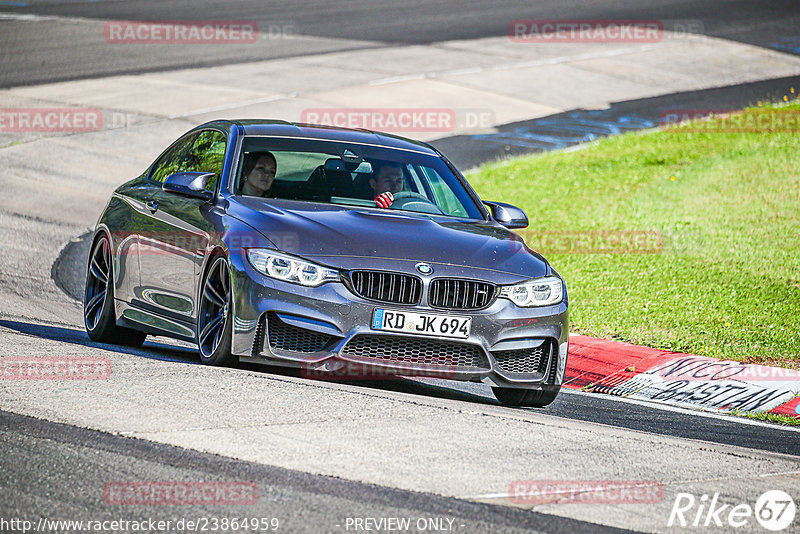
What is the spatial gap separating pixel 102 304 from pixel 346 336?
288cm

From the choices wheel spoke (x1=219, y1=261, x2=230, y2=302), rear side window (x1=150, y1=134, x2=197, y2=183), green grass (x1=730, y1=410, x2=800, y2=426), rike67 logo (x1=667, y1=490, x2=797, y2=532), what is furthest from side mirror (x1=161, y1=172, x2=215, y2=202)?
green grass (x1=730, y1=410, x2=800, y2=426)

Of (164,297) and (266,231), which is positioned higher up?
(266,231)

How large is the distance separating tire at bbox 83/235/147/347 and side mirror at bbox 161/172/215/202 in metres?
1.32

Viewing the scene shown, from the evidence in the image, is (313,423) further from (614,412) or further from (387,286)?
(614,412)

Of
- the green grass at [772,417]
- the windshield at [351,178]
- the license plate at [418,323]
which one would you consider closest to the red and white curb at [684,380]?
the green grass at [772,417]

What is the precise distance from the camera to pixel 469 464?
5.61 m

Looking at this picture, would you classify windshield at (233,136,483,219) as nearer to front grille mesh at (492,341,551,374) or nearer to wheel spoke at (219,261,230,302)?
wheel spoke at (219,261,230,302)

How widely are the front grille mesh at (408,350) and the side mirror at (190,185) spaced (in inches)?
64.5

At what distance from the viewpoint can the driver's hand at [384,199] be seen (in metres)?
8.18

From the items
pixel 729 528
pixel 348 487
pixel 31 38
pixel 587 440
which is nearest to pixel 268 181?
pixel 587 440

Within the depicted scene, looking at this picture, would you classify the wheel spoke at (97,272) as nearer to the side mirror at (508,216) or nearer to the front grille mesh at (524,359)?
the side mirror at (508,216)

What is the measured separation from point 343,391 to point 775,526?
8.67 ft

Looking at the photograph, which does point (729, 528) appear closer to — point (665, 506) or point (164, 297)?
point (665, 506)

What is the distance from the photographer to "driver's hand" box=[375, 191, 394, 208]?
26.8 ft
